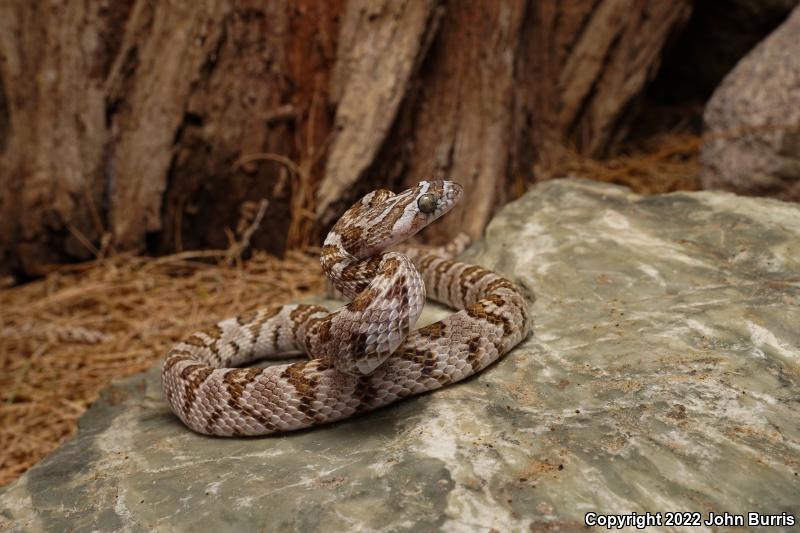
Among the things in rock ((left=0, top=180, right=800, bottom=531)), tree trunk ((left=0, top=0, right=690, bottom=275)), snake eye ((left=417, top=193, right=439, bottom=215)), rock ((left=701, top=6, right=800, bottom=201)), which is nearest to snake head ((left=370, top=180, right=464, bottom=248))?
snake eye ((left=417, top=193, right=439, bottom=215))

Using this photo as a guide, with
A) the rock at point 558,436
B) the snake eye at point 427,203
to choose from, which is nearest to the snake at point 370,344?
the snake eye at point 427,203

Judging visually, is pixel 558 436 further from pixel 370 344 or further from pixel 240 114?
pixel 240 114

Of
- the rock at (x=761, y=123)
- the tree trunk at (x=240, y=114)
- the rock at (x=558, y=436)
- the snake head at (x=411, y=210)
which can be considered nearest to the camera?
the rock at (x=558, y=436)

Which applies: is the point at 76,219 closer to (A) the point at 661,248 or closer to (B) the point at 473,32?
(B) the point at 473,32

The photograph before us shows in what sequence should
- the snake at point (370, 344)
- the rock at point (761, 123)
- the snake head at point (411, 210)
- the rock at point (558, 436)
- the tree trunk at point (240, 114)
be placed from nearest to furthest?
1. the rock at point (558, 436)
2. the snake at point (370, 344)
3. the snake head at point (411, 210)
4. the rock at point (761, 123)
5. the tree trunk at point (240, 114)

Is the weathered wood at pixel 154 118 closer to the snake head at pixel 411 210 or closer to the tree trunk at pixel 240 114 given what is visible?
the tree trunk at pixel 240 114

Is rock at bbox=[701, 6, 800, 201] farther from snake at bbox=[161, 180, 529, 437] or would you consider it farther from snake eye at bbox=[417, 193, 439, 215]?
snake eye at bbox=[417, 193, 439, 215]

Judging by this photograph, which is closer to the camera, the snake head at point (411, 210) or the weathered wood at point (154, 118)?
the snake head at point (411, 210)
